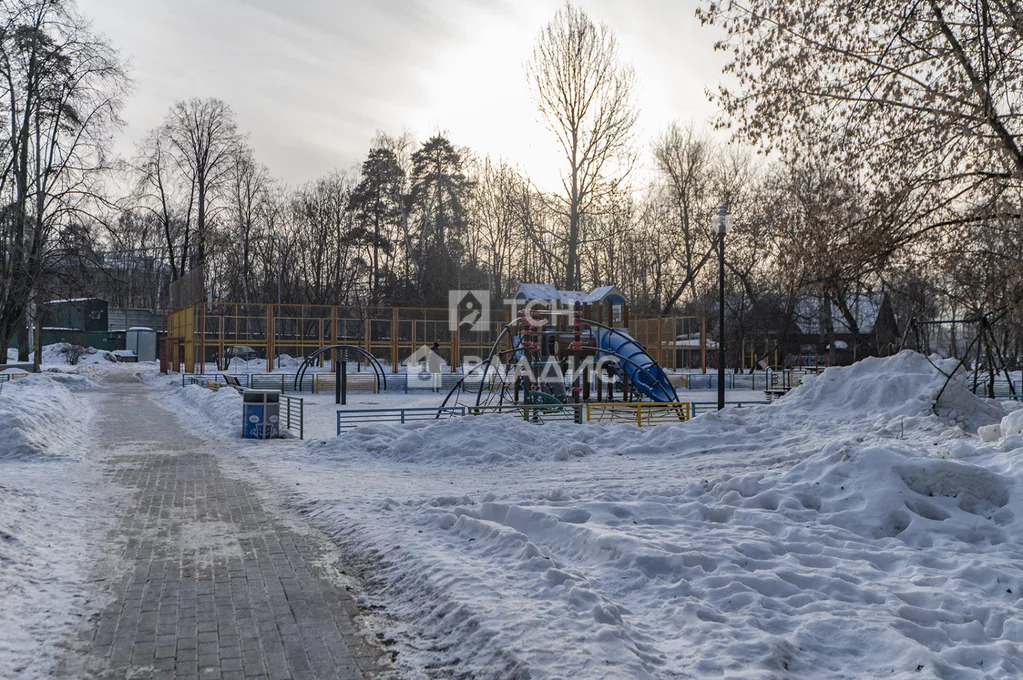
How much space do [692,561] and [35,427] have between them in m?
12.2

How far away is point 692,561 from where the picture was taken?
6.00 m

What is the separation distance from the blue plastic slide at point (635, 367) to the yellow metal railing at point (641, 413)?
935 mm

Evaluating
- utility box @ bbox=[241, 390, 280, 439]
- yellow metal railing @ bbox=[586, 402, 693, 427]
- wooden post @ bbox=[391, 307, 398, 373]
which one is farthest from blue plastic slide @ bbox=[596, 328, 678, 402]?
wooden post @ bbox=[391, 307, 398, 373]

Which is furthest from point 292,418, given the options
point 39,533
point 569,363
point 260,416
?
point 39,533

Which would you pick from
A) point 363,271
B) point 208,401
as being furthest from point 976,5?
point 363,271

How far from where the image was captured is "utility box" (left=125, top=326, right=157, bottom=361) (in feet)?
197

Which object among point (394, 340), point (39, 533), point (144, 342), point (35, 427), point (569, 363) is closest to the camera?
point (39, 533)

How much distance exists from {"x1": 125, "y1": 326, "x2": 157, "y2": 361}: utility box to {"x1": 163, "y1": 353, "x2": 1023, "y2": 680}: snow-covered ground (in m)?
53.5

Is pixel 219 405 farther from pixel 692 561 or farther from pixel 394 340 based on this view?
pixel 394 340

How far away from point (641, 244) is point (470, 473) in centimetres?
4449

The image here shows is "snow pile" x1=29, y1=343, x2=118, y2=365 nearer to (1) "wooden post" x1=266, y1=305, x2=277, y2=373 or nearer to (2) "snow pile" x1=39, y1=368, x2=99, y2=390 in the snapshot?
(1) "wooden post" x1=266, y1=305, x2=277, y2=373

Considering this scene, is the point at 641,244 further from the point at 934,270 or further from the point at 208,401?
the point at 934,270

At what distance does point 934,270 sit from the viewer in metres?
12.8

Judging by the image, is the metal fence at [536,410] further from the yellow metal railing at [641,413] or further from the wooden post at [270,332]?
the wooden post at [270,332]
